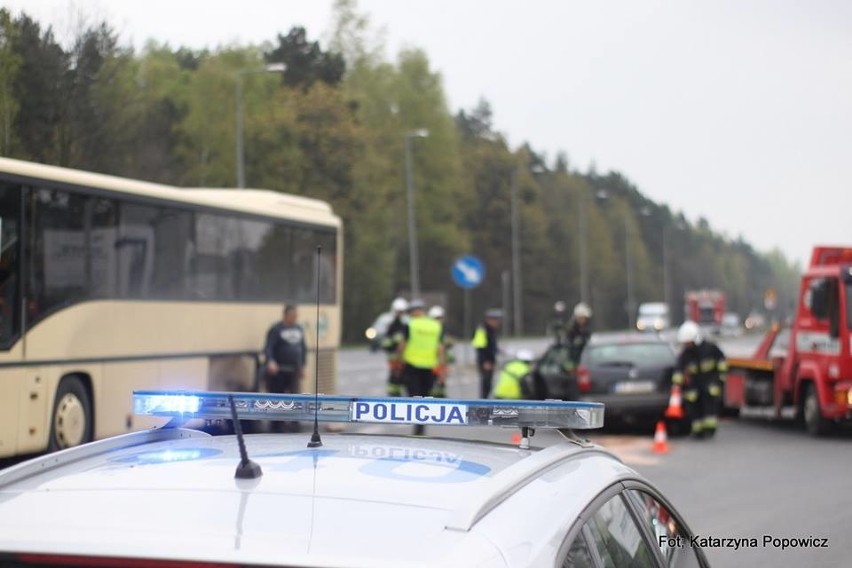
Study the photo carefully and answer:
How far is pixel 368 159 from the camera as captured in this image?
64.5m

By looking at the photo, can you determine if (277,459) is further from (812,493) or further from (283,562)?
(812,493)

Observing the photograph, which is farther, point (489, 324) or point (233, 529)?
point (489, 324)

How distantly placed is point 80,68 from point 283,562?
13853 millimetres

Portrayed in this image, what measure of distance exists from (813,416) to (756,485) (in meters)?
5.65

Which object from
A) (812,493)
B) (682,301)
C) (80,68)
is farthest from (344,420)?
(682,301)

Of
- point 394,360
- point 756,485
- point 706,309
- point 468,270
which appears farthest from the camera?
point 706,309

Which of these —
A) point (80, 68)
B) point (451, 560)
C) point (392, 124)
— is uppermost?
point (392, 124)

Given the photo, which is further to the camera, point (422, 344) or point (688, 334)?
point (688, 334)

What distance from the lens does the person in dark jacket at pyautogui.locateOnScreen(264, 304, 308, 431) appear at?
59.7ft

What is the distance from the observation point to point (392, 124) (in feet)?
247

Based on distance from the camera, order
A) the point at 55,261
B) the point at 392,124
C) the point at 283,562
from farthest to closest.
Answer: the point at 392,124, the point at 55,261, the point at 283,562

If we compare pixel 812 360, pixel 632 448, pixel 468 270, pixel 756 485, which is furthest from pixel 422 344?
pixel 468 270

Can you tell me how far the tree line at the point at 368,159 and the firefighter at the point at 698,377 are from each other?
191 inches

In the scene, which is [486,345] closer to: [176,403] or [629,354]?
[629,354]
